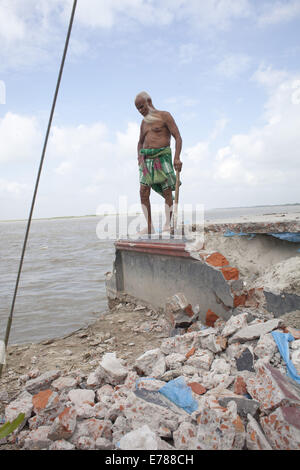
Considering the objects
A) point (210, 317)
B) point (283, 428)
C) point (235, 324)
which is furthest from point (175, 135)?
point (283, 428)

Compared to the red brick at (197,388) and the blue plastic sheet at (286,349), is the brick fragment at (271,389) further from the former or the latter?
the red brick at (197,388)

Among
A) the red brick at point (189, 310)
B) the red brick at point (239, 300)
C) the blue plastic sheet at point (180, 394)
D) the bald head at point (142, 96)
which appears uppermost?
the bald head at point (142, 96)

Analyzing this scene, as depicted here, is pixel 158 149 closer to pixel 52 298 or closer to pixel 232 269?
pixel 232 269

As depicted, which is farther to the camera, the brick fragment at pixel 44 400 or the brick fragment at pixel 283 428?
the brick fragment at pixel 44 400

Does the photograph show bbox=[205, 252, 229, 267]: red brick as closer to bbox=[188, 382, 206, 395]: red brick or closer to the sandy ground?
the sandy ground

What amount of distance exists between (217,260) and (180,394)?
135 cm

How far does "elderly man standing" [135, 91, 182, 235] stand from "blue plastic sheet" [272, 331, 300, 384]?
2.27m

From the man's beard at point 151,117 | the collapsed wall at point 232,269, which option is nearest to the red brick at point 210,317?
the collapsed wall at point 232,269

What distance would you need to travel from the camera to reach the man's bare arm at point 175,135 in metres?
3.98

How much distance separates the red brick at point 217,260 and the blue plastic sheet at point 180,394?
47.9 inches

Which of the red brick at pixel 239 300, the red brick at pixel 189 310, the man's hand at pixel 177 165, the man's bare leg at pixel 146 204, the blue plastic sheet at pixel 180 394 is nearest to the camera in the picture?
the blue plastic sheet at pixel 180 394

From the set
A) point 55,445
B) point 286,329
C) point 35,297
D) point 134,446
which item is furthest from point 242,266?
point 35,297
